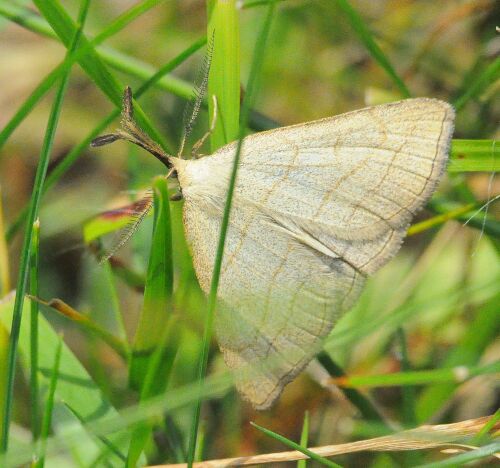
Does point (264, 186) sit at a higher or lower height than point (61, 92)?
lower

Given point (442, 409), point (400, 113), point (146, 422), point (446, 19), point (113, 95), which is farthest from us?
point (446, 19)

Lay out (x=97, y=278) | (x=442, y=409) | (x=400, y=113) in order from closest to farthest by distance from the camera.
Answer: (x=400, y=113)
(x=442, y=409)
(x=97, y=278)

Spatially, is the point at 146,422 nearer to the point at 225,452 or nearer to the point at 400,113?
the point at 225,452

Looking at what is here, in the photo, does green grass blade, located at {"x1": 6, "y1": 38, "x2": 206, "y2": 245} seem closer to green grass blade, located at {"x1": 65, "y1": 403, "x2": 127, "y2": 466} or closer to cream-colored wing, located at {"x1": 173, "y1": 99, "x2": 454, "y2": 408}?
cream-colored wing, located at {"x1": 173, "y1": 99, "x2": 454, "y2": 408}

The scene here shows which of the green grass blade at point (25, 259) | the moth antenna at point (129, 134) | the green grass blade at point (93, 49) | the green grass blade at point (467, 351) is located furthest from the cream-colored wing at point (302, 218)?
the green grass blade at point (467, 351)

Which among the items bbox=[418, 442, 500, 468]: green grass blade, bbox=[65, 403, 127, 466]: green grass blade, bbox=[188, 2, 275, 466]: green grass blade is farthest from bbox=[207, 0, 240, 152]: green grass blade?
bbox=[418, 442, 500, 468]: green grass blade

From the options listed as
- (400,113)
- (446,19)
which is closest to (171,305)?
(400,113)

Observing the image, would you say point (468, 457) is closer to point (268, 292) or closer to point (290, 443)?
point (290, 443)
